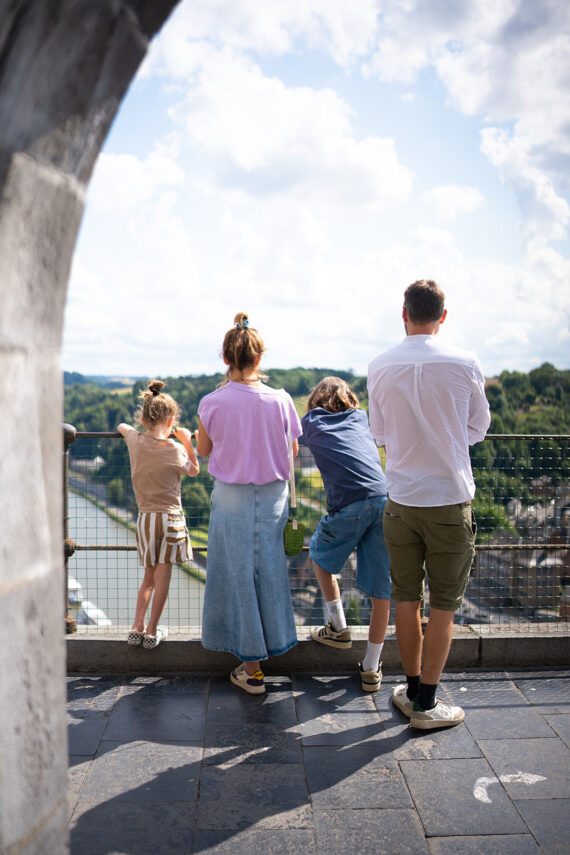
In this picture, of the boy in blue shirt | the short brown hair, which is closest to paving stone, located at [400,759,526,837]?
the boy in blue shirt

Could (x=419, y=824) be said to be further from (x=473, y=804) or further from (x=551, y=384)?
(x=551, y=384)

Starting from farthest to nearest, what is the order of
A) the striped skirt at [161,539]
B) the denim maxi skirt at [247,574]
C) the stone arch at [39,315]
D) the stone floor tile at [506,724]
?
1. the striped skirt at [161,539]
2. the denim maxi skirt at [247,574]
3. the stone floor tile at [506,724]
4. the stone arch at [39,315]

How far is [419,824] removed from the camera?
284 cm

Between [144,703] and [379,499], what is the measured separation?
166 centimetres

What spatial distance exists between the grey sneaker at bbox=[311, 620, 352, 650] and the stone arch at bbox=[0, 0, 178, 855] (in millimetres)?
2895

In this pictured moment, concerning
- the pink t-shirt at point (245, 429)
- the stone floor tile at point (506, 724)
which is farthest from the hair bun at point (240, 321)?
the stone floor tile at point (506, 724)

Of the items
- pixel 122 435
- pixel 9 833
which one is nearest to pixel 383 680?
pixel 122 435

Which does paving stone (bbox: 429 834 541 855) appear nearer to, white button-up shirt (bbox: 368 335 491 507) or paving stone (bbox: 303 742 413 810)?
paving stone (bbox: 303 742 413 810)

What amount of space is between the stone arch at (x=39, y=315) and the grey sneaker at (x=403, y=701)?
8.31 ft

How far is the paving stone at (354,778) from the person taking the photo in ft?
9.83

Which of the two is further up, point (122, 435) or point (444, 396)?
point (444, 396)

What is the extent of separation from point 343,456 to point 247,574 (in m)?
0.83

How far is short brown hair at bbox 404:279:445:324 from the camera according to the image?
141 inches

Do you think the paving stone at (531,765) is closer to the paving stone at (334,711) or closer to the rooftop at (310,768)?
the rooftop at (310,768)
